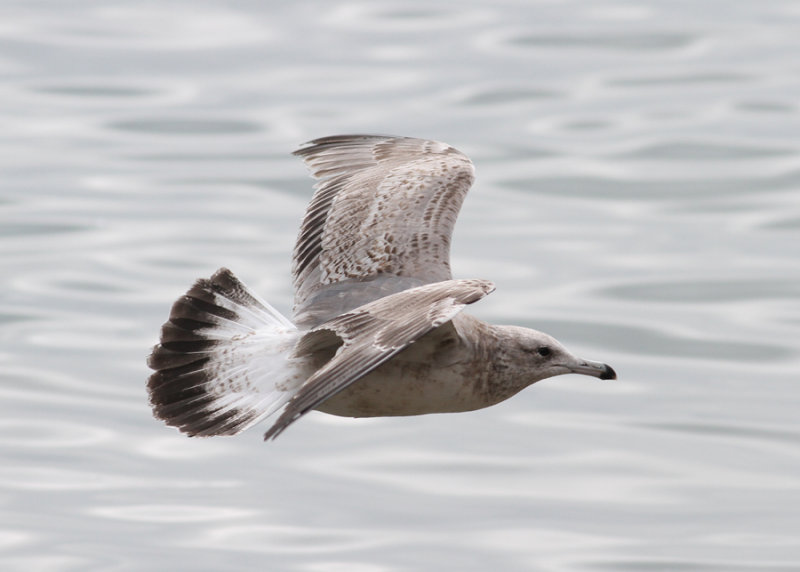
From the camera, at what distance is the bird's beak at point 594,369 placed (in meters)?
8.41

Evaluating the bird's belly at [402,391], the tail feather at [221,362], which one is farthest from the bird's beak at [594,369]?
the tail feather at [221,362]

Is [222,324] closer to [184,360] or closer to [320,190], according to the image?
[184,360]

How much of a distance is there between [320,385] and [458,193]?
315 centimetres

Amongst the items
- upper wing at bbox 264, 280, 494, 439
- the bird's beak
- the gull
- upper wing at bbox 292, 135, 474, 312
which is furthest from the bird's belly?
upper wing at bbox 292, 135, 474, 312

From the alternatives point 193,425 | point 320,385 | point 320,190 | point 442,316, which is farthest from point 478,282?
point 320,190

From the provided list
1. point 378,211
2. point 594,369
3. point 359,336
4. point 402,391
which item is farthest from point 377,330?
point 378,211

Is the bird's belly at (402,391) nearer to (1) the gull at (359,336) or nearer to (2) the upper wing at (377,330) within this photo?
(1) the gull at (359,336)

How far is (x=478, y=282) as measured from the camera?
760cm

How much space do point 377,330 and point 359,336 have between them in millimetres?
99

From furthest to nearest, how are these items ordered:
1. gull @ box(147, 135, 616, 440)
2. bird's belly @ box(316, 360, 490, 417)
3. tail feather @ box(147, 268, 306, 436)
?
tail feather @ box(147, 268, 306, 436) < bird's belly @ box(316, 360, 490, 417) < gull @ box(147, 135, 616, 440)

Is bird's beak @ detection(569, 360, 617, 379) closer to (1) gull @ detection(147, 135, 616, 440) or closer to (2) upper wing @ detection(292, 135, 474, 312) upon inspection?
(1) gull @ detection(147, 135, 616, 440)

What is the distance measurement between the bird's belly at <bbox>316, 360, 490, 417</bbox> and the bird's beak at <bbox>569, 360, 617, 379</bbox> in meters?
0.73

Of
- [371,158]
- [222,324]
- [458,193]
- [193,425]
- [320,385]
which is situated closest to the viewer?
[320,385]

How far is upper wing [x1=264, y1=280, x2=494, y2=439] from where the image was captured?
6805 millimetres
